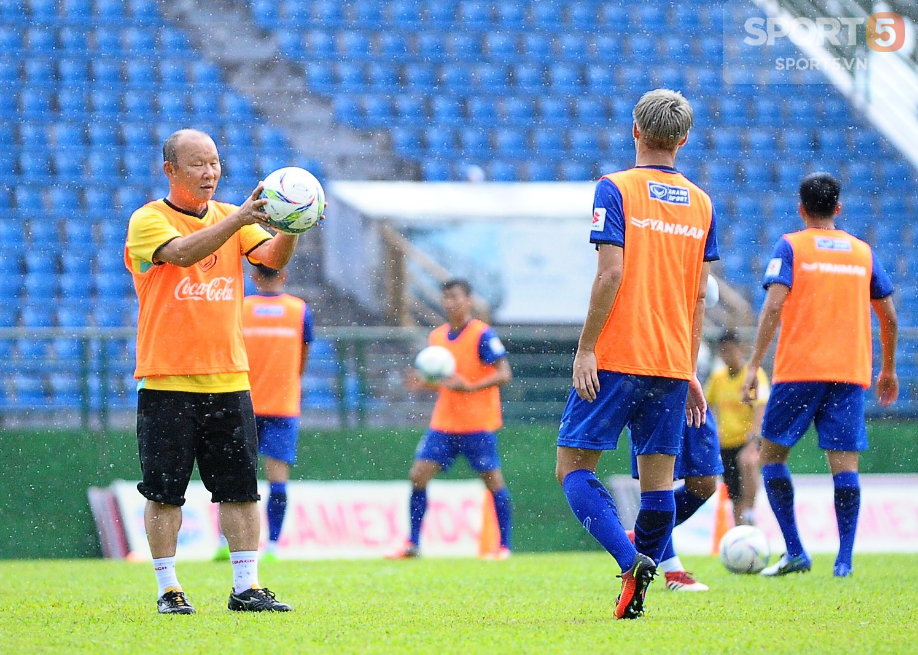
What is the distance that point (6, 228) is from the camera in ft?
49.8

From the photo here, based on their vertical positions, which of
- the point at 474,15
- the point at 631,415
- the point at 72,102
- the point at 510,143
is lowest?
the point at 631,415

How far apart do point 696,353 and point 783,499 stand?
233 cm

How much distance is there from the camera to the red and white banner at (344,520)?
1026 cm

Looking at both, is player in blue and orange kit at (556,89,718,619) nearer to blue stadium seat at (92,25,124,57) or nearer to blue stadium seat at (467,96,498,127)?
blue stadium seat at (467,96,498,127)

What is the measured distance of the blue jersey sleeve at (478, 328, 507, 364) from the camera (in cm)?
974

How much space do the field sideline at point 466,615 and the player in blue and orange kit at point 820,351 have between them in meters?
0.44

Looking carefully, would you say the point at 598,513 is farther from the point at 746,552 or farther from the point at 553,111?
the point at 553,111

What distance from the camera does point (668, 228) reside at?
189 inches

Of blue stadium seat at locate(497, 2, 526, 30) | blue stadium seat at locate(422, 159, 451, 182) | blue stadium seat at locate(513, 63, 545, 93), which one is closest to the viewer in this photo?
blue stadium seat at locate(422, 159, 451, 182)

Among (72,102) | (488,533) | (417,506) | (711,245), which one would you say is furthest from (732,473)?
(72,102)

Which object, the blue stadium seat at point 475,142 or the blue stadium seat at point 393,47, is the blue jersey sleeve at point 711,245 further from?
the blue stadium seat at point 393,47

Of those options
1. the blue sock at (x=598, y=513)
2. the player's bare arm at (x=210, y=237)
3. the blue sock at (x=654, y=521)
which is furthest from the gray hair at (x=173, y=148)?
the blue sock at (x=654, y=521)

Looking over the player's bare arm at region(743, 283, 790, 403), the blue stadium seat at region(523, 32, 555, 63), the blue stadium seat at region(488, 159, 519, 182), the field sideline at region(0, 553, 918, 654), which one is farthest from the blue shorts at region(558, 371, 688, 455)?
the blue stadium seat at region(523, 32, 555, 63)

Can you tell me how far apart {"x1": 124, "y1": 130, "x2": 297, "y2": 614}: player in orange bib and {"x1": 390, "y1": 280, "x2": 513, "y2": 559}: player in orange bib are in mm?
4379
